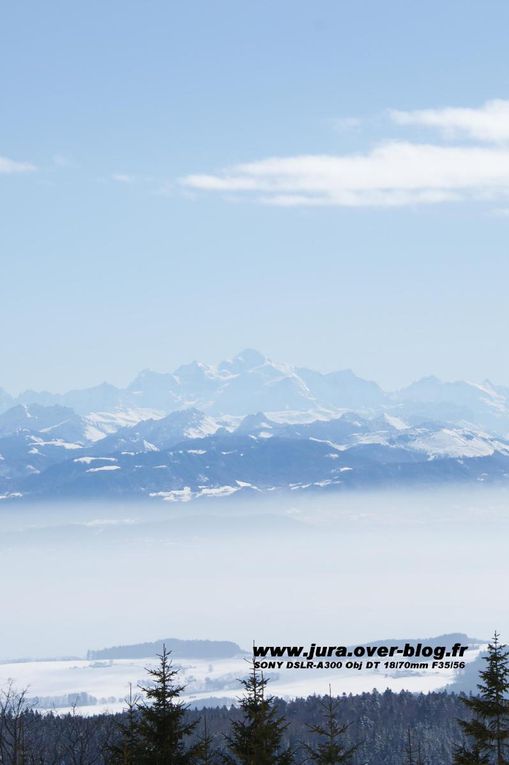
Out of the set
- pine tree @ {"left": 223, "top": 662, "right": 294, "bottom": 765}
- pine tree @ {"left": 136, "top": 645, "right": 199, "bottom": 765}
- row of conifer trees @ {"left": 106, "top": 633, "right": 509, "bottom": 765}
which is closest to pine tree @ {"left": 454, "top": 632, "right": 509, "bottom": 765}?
row of conifer trees @ {"left": 106, "top": 633, "right": 509, "bottom": 765}

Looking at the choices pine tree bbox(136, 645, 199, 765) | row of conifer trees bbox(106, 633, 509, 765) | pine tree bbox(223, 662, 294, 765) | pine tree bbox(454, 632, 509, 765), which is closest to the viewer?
pine tree bbox(454, 632, 509, 765)

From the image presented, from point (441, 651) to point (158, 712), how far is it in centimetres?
4531

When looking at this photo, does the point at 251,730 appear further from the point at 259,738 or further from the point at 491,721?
the point at 491,721

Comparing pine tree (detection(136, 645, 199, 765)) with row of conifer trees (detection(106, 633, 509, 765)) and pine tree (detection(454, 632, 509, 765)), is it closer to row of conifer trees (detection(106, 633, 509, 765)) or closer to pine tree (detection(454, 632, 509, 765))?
row of conifer trees (detection(106, 633, 509, 765))

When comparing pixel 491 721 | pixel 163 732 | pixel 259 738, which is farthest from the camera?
pixel 259 738

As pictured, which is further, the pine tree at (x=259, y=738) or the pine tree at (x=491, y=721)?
the pine tree at (x=259, y=738)

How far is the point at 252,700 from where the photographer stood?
46.4m

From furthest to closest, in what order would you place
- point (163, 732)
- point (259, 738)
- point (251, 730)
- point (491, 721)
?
point (251, 730) < point (259, 738) < point (163, 732) < point (491, 721)

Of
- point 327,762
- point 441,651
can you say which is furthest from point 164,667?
point 441,651

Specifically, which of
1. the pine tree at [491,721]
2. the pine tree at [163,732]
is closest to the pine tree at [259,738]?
the pine tree at [163,732]

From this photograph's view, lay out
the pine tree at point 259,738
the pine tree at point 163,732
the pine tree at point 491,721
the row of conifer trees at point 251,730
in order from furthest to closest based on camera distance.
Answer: the pine tree at point 259,738, the pine tree at point 163,732, the row of conifer trees at point 251,730, the pine tree at point 491,721

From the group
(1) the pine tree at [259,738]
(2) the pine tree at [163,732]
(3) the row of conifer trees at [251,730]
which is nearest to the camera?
(3) the row of conifer trees at [251,730]

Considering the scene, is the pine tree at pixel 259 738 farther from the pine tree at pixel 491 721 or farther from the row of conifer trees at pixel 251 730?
the pine tree at pixel 491 721

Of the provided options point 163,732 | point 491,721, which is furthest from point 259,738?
point 491,721
